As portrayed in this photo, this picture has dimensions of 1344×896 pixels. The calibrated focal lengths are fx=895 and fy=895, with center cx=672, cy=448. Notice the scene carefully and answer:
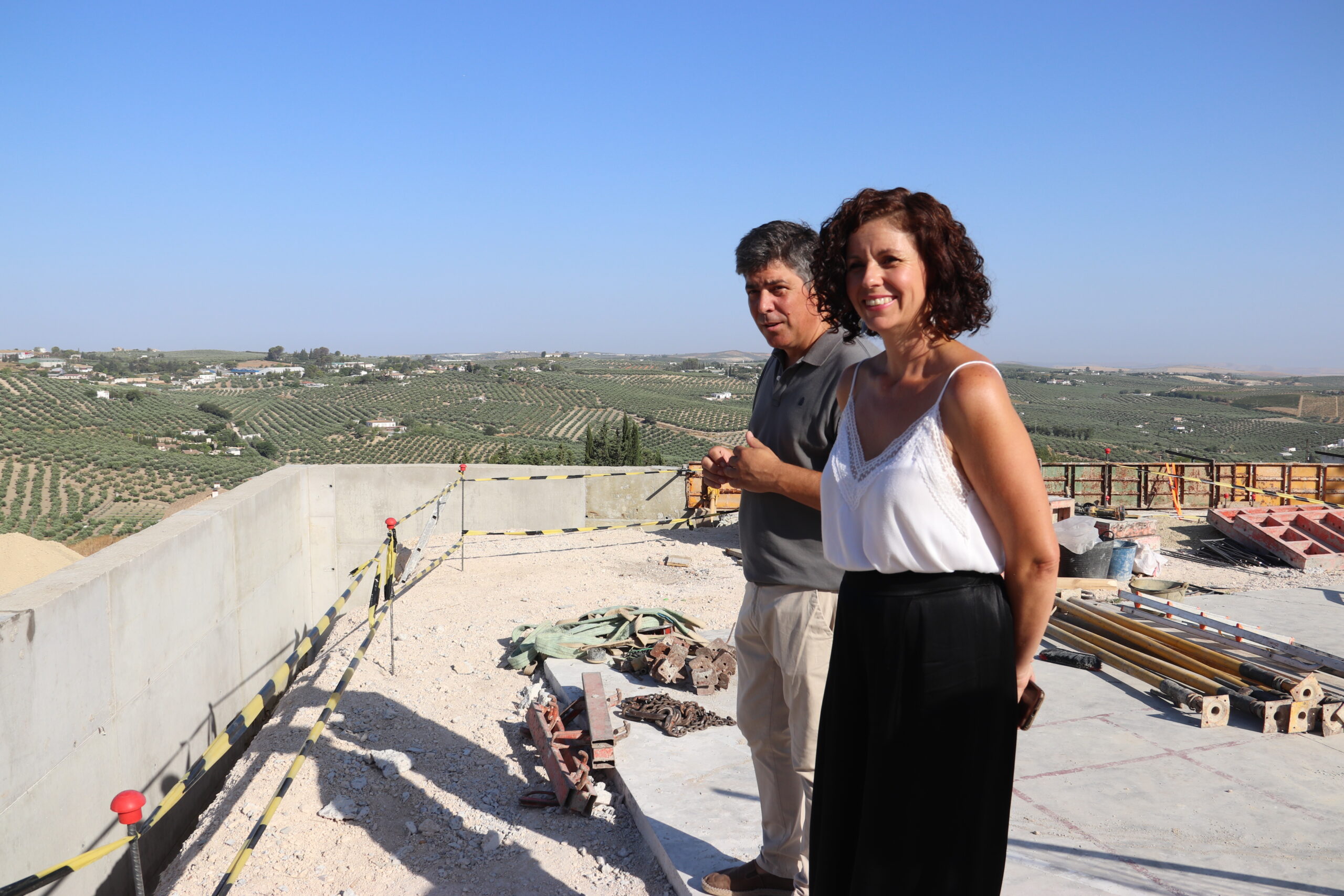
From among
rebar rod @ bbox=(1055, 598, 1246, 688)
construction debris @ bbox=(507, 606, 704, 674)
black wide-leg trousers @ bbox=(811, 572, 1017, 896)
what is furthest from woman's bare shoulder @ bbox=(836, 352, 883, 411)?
rebar rod @ bbox=(1055, 598, 1246, 688)

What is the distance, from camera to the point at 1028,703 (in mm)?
1848

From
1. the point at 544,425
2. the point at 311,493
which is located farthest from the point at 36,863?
the point at 544,425

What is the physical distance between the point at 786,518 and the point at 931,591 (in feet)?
3.03

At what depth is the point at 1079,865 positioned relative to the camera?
132 inches

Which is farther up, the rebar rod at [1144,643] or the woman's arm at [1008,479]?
the woman's arm at [1008,479]

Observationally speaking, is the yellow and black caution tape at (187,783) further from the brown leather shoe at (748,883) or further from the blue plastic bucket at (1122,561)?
the blue plastic bucket at (1122,561)

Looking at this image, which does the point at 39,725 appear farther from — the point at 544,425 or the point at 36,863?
the point at 544,425

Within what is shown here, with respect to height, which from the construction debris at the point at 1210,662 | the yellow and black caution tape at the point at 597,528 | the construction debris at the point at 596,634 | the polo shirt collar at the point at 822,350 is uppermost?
the polo shirt collar at the point at 822,350

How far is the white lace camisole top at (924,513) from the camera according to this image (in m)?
1.71

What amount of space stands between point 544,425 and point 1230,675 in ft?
250

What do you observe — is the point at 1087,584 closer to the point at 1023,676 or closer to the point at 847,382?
the point at 847,382

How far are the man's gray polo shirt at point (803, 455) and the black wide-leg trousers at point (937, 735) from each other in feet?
2.56

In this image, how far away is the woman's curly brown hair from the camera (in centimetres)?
188

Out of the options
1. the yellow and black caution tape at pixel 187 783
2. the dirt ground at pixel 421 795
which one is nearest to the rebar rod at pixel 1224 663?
the dirt ground at pixel 421 795
